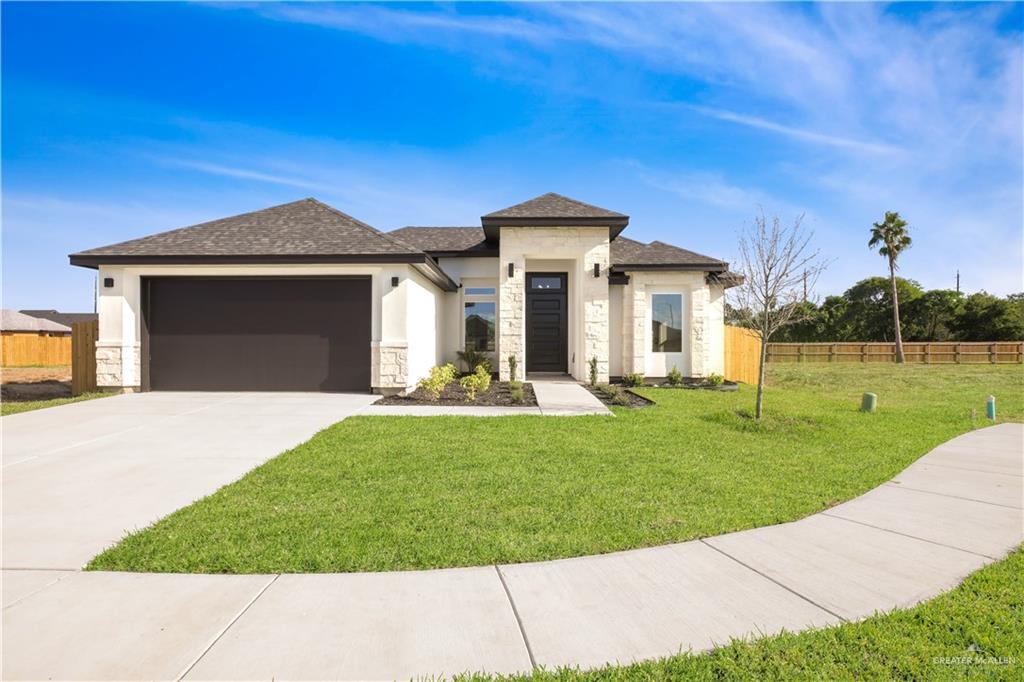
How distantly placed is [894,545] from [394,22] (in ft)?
36.9

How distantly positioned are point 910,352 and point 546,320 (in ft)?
91.1

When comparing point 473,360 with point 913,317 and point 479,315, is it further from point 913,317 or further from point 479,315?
point 913,317

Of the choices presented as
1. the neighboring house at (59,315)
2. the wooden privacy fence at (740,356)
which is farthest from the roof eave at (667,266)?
the neighboring house at (59,315)

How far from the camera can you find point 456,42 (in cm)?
1022

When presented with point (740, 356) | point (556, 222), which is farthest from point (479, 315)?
point (740, 356)

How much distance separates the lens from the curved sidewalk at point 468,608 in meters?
2.21

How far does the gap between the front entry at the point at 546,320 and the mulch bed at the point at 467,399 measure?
11.0 feet

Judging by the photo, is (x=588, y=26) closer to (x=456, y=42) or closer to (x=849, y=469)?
(x=456, y=42)

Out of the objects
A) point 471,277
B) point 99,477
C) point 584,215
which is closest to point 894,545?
point 99,477

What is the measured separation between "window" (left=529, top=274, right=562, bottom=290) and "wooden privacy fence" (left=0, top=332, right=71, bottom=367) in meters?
27.1

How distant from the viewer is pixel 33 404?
Answer: 9891 millimetres

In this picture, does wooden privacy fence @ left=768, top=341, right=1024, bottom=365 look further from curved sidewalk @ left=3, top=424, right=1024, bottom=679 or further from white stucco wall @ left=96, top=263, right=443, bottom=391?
curved sidewalk @ left=3, top=424, right=1024, bottom=679

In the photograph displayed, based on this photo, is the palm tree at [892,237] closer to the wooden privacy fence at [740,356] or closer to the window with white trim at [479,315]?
the wooden privacy fence at [740,356]

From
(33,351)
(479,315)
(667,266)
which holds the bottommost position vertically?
(33,351)
